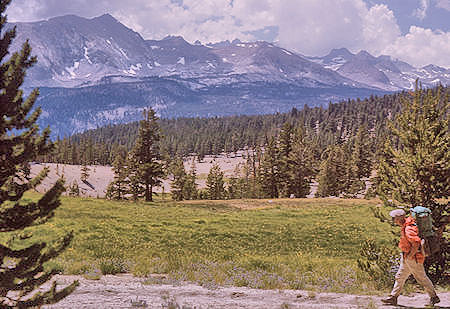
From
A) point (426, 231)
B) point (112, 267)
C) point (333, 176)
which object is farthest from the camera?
point (333, 176)

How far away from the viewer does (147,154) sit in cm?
5606

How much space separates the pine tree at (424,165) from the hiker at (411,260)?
3060 millimetres

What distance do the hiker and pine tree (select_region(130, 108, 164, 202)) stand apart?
153ft

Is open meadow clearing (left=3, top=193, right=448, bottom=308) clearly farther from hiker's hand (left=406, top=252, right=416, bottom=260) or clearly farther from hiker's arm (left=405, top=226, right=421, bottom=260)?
hiker's arm (left=405, top=226, right=421, bottom=260)

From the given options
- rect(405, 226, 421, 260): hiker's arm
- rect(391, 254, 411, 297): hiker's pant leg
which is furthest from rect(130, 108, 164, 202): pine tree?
rect(405, 226, 421, 260): hiker's arm

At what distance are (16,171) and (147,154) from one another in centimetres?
5010

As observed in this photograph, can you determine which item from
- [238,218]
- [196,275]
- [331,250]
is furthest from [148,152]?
[196,275]

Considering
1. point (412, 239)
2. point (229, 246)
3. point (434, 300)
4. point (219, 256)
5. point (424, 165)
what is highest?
point (424, 165)

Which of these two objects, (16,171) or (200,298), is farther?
(200,298)

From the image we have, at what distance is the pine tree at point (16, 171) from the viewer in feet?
21.0

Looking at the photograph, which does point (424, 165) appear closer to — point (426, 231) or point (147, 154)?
point (426, 231)

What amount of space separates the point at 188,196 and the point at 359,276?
308 ft

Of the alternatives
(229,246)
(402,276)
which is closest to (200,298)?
(402,276)

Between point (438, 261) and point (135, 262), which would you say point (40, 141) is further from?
point (438, 261)
